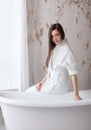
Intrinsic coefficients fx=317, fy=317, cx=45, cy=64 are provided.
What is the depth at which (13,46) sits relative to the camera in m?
3.54

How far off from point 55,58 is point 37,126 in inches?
29.8

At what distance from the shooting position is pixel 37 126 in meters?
2.76

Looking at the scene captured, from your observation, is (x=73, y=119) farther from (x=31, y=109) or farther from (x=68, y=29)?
(x=68, y=29)

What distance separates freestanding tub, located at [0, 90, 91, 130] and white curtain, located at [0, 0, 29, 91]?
692 mm

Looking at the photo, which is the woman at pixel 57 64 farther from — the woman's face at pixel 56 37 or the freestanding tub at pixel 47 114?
the freestanding tub at pixel 47 114

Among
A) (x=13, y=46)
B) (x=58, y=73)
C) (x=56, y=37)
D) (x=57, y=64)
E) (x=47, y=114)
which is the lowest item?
(x=47, y=114)

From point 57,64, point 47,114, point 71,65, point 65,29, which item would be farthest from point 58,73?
point 65,29

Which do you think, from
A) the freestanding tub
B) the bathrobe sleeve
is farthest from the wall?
the freestanding tub

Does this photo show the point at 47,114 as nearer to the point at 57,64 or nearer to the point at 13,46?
the point at 57,64

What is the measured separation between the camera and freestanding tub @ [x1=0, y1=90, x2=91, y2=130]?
264 cm

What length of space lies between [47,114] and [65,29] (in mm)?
1361

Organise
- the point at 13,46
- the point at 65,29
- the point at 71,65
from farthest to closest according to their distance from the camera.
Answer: the point at 65,29 → the point at 13,46 → the point at 71,65

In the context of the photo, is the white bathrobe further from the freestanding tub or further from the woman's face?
the freestanding tub

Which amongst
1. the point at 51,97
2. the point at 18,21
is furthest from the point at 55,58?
the point at 18,21
